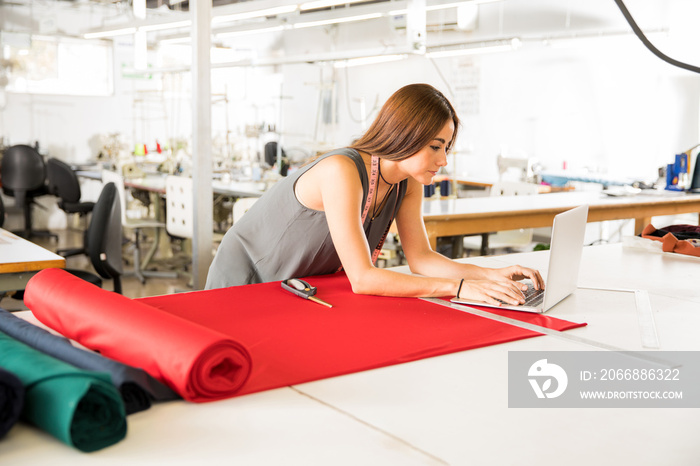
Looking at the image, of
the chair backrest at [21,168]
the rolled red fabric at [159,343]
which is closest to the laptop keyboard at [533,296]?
the rolled red fabric at [159,343]

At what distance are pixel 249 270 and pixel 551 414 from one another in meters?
1.10

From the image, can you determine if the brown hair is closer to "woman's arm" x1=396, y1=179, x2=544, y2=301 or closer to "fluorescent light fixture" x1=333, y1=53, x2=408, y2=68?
"woman's arm" x1=396, y1=179, x2=544, y2=301

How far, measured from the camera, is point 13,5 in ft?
26.6

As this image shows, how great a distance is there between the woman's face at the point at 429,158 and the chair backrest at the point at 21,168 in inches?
227

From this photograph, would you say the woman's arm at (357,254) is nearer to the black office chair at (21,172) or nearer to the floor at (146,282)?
the floor at (146,282)

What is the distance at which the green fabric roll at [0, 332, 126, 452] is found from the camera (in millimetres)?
762

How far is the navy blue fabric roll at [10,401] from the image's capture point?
0.77m

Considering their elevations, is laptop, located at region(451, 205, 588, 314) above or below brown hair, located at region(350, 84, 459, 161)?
below

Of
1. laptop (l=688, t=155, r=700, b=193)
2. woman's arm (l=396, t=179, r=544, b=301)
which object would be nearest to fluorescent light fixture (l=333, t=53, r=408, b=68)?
laptop (l=688, t=155, r=700, b=193)

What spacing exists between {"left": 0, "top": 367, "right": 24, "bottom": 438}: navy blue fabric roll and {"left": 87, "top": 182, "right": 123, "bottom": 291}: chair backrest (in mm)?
2528

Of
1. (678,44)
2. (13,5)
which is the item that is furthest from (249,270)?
(13,5)

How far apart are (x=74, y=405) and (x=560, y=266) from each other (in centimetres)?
106

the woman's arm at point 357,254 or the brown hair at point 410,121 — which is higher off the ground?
the brown hair at point 410,121

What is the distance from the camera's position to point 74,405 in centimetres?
75
